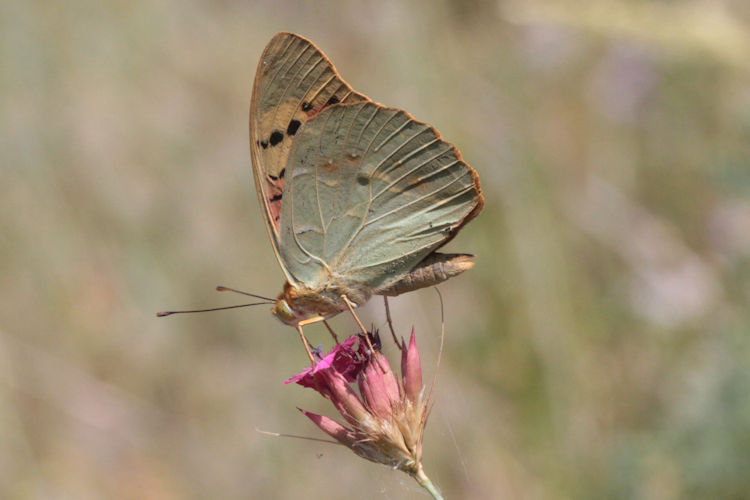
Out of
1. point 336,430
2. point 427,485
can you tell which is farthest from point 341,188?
point 427,485

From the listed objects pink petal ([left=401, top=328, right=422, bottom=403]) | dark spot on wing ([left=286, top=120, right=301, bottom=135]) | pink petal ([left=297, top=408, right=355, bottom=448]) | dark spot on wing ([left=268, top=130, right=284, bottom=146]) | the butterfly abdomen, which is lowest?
pink petal ([left=297, top=408, right=355, bottom=448])

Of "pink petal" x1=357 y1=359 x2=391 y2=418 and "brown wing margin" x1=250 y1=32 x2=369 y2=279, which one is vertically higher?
"brown wing margin" x1=250 y1=32 x2=369 y2=279

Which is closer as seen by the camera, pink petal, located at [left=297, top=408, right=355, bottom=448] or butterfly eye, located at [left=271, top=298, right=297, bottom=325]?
pink petal, located at [left=297, top=408, right=355, bottom=448]

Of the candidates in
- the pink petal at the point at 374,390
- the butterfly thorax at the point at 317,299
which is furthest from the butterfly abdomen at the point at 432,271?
the pink petal at the point at 374,390

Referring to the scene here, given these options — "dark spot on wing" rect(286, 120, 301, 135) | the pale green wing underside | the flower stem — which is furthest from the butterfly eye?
the flower stem

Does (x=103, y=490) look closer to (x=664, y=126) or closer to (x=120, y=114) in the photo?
(x=120, y=114)

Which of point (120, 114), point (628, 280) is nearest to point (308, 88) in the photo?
point (628, 280)

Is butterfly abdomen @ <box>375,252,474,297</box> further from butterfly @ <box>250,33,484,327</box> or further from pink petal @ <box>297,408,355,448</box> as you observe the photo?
pink petal @ <box>297,408,355,448</box>

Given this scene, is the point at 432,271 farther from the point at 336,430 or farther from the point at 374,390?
the point at 336,430

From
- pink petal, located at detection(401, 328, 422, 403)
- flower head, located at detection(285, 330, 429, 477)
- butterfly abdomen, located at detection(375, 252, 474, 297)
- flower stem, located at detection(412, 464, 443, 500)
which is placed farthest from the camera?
butterfly abdomen, located at detection(375, 252, 474, 297)
